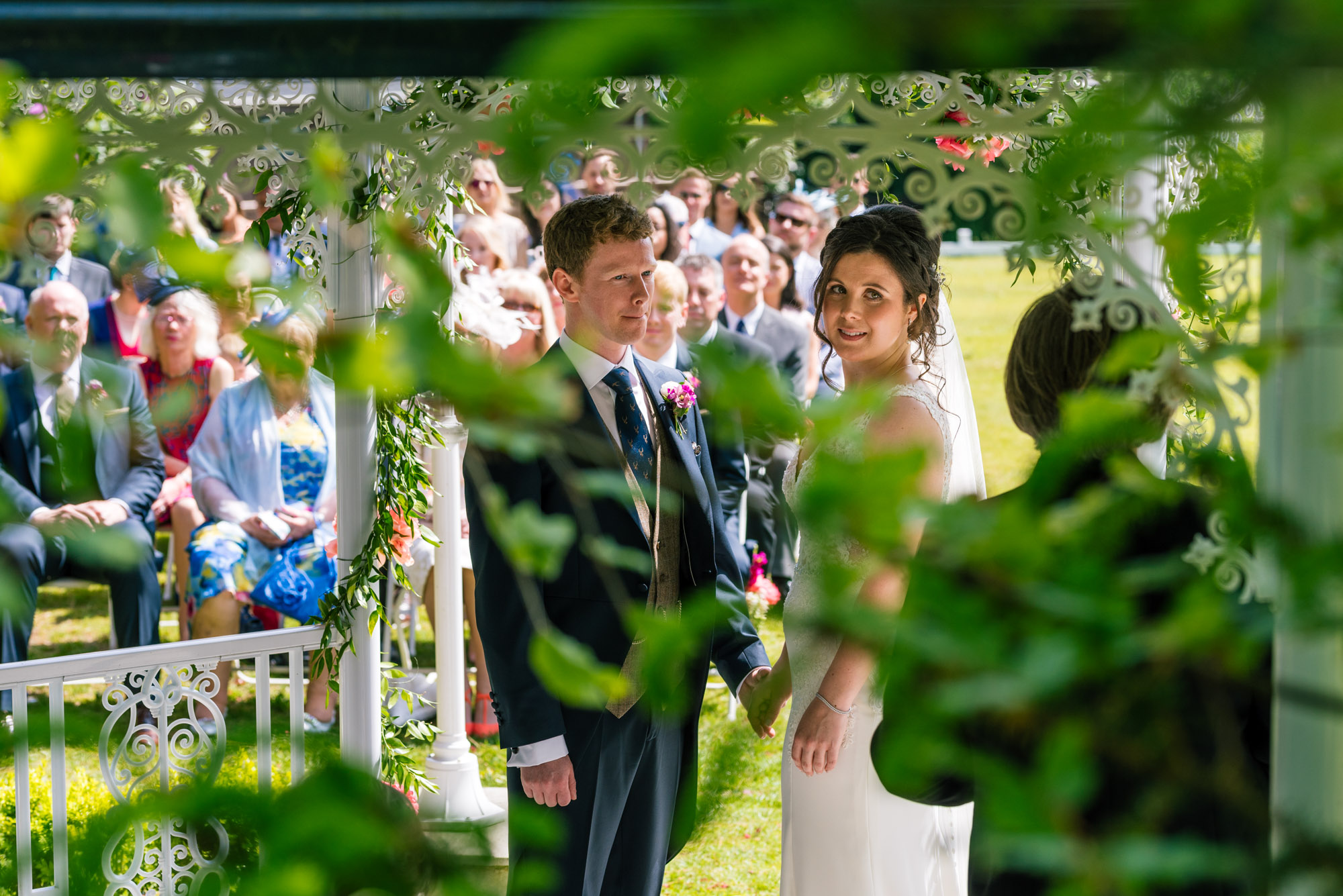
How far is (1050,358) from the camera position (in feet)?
6.92

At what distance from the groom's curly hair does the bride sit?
1.86ft

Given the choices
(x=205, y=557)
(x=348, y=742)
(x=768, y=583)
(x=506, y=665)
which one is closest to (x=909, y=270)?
(x=506, y=665)

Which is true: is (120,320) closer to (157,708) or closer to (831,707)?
(157,708)

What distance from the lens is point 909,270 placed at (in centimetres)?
314

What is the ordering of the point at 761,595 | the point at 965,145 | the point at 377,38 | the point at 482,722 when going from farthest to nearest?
the point at 482,722, the point at 761,595, the point at 965,145, the point at 377,38

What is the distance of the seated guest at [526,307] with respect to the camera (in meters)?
6.36

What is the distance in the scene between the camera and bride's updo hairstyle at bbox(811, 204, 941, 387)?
313 cm

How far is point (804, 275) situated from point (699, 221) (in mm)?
1045

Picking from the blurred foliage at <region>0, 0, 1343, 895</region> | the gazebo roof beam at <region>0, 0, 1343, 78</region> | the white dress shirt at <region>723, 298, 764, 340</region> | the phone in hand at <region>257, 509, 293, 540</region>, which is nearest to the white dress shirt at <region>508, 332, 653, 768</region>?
the gazebo roof beam at <region>0, 0, 1343, 78</region>

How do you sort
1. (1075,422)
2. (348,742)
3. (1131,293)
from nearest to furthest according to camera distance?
1. (1075,422)
2. (1131,293)
3. (348,742)

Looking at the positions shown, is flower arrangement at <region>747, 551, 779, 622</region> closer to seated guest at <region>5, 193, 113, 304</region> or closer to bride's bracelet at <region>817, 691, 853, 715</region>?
bride's bracelet at <region>817, 691, 853, 715</region>

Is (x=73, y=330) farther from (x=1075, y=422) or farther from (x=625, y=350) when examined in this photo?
(x=1075, y=422)

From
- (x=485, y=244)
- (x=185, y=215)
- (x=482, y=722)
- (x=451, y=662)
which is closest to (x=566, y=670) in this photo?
(x=451, y=662)

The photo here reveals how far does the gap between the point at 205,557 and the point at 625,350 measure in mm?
3444
